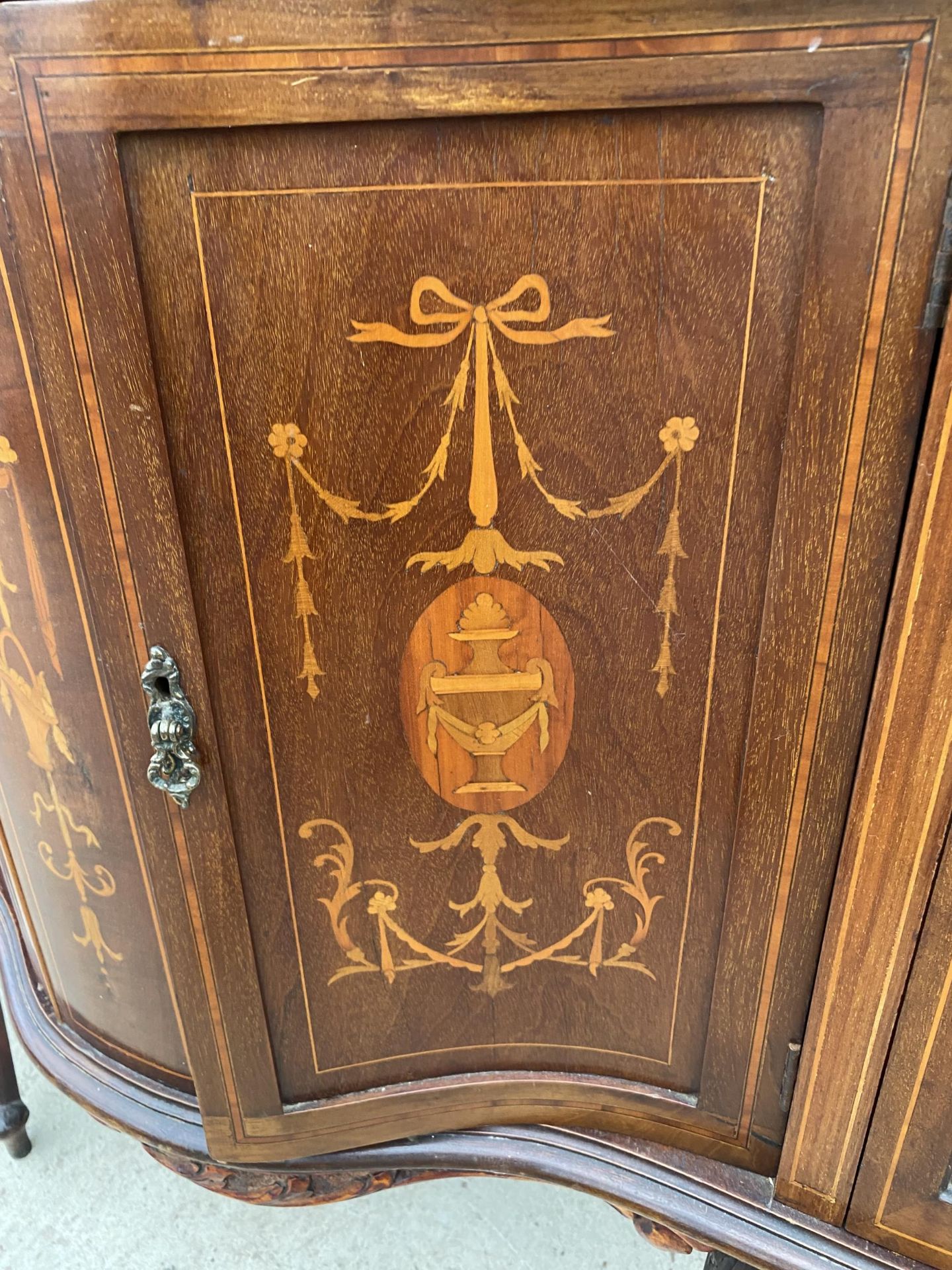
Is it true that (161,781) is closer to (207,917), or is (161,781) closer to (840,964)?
(207,917)

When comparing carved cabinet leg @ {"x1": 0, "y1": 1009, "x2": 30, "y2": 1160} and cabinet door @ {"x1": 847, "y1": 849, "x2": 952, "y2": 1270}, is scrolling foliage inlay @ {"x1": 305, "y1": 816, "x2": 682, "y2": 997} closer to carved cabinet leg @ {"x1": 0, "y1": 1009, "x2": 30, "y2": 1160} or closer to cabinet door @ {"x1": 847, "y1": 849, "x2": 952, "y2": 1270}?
cabinet door @ {"x1": 847, "y1": 849, "x2": 952, "y2": 1270}

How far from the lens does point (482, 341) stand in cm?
47

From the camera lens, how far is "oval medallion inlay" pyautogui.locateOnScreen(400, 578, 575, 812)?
21.3 inches

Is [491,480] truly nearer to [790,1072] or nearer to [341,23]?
[341,23]

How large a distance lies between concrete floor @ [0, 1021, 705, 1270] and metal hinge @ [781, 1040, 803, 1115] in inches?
17.3

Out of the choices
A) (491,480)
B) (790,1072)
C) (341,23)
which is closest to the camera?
(341,23)

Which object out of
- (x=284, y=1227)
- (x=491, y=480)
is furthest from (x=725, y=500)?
(x=284, y=1227)

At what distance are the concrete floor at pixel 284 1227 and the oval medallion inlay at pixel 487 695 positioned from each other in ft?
2.09

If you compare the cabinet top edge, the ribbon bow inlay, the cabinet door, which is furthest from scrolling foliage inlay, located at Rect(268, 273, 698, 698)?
the cabinet door

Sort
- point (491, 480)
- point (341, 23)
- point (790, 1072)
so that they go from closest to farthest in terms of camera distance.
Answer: point (341, 23) → point (491, 480) → point (790, 1072)

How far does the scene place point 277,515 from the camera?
1.67ft

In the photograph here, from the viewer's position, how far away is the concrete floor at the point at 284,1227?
955 millimetres

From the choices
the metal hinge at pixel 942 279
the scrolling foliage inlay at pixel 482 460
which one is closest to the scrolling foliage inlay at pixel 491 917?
the scrolling foliage inlay at pixel 482 460

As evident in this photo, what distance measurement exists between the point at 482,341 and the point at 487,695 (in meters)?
0.21
